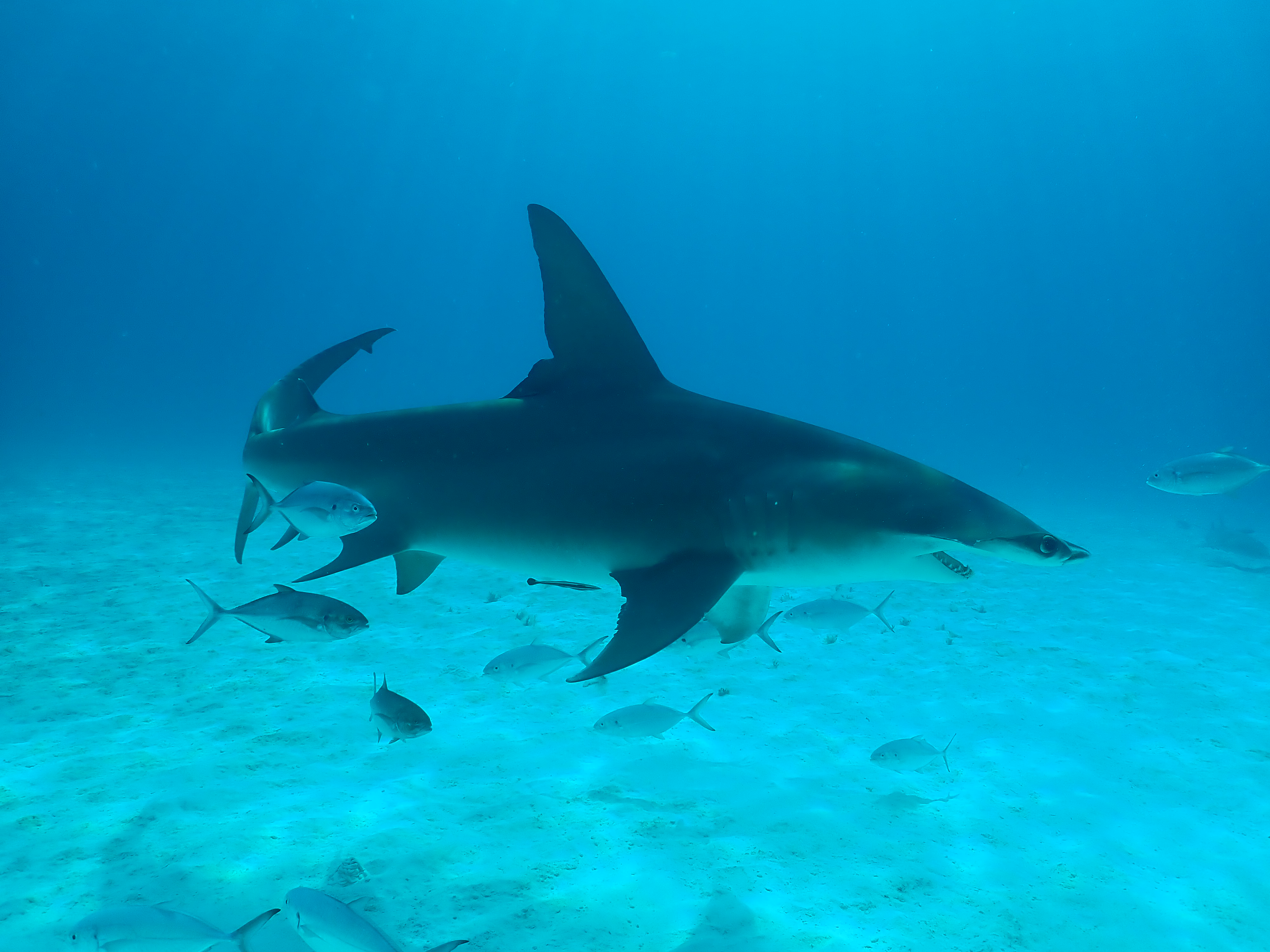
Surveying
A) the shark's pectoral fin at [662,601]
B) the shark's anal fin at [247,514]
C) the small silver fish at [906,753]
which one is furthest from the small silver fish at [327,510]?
the small silver fish at [906,753]

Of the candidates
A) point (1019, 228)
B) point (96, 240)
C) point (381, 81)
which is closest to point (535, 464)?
point (381, 81)

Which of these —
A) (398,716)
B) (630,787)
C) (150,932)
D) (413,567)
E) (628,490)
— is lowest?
(630,787)

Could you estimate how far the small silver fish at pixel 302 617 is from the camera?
3.39 meters

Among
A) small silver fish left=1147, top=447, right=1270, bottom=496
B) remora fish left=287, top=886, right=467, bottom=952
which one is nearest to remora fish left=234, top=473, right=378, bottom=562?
remora fish left=287, top=886, right=467, bottom=952

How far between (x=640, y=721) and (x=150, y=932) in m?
2.31

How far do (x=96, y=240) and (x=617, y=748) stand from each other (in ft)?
628

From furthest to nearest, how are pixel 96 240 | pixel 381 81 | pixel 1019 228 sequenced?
pixel 96 240 < pixel 1019 228 < pixel 381 81

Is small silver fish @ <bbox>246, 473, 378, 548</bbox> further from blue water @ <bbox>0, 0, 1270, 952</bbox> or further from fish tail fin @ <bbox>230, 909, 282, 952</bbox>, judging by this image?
fish tail fin @ <bbox>230, 909, 282, 952</bbox>

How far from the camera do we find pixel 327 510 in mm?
3057

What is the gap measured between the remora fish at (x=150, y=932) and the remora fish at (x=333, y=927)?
9cm

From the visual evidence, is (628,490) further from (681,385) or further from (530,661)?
(681,385)

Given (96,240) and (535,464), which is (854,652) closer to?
(535,464)

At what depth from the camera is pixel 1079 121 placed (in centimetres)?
7894

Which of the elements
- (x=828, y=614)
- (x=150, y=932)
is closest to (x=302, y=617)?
(x=150, y=932)
